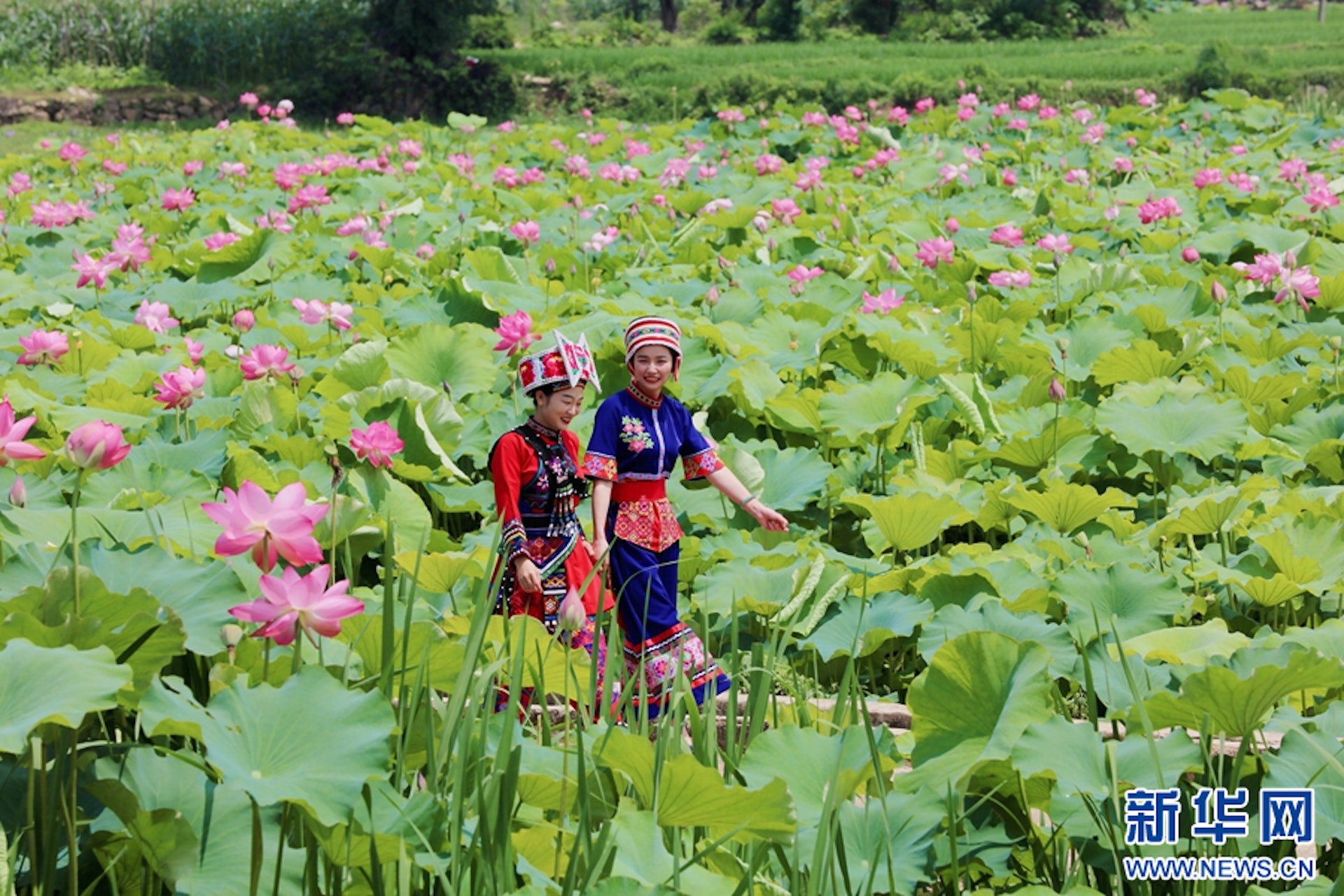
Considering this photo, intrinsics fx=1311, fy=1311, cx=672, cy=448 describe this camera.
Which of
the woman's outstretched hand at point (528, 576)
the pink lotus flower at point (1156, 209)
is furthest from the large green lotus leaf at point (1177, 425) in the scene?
the pink lotus flower at point (1156, 209)

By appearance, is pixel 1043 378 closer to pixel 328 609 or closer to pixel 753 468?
pixel 753 468

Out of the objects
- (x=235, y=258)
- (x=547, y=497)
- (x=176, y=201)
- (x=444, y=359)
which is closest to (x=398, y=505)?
(x=547, y=497)

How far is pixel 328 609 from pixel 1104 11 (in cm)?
2803

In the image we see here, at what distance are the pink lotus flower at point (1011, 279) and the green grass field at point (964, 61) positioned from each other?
8.83 m

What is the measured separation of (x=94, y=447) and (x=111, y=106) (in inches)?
649

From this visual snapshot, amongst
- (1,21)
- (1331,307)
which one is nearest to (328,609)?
(1331,307)

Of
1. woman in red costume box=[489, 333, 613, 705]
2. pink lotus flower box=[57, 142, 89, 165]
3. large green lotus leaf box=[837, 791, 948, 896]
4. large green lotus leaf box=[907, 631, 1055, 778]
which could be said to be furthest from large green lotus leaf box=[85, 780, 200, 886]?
pink lotus flower box=[57, 142, 89, 165]

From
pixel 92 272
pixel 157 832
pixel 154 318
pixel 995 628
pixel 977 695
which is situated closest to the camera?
pixel 157 832

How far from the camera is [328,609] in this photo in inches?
52.7

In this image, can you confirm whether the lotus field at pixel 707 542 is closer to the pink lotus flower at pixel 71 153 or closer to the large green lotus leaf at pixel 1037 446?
the large green lotus leaf at pixel 1037 446

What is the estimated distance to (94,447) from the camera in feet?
5.05

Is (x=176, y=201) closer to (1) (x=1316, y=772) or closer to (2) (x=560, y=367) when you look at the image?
(2) (x=560, y=367)

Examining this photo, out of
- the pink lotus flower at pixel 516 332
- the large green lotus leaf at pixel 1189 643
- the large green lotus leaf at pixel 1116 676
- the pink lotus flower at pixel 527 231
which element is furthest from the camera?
the pink lotus flower at pixel 527 231

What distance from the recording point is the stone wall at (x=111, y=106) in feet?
51.9
